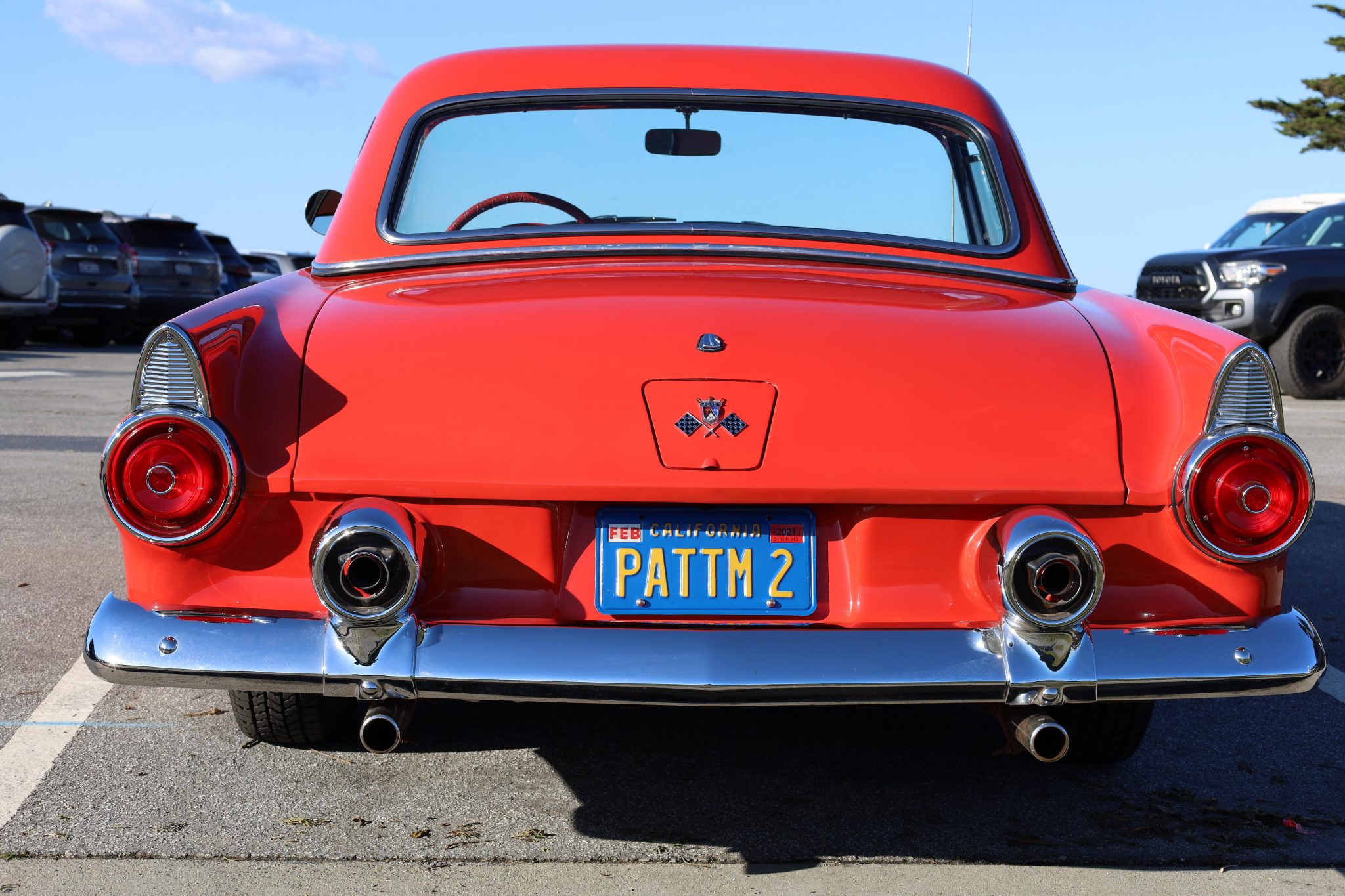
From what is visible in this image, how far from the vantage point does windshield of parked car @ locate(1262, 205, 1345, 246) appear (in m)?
14.0

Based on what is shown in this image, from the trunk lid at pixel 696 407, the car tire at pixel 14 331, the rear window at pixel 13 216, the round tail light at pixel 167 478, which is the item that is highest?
the trunk lid at pixel 696 407

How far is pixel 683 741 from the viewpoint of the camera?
11.9 ft

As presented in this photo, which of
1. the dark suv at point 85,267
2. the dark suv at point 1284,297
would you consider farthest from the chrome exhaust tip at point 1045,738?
the dark suv at point 85,267

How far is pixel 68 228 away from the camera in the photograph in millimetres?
18516

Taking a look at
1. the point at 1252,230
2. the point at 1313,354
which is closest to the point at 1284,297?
the point at 1313,354

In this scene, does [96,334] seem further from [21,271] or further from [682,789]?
[682,789]

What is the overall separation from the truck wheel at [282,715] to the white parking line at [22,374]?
11172mm

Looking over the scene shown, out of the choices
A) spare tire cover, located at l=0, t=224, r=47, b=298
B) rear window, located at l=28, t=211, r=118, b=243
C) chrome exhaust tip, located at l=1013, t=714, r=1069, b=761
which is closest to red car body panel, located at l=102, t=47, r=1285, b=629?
chrome exhaust tip, located at l=1013, t=714, r=1069, b=761

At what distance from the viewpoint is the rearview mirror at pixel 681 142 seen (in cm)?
391

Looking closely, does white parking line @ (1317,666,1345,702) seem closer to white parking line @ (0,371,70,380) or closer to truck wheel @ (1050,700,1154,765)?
truck wheel @ (1050,700,1154,765)

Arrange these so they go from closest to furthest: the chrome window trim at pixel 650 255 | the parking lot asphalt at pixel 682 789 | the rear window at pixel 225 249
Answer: the parking lot asphalt at pixel 682 789
the chrome window trim at pixel 650 255
the rear window at pixel 225 249

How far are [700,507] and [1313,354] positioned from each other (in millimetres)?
12479

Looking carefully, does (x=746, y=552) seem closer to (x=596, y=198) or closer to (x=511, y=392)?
(x=511, y=392)

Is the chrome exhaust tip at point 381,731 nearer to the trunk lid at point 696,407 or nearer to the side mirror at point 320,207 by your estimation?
the trunk lid at point 696,407
